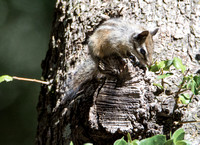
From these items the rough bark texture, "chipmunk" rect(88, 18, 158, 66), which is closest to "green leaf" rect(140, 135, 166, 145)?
the rough bark texture

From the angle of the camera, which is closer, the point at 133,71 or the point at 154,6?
the point at 133,71

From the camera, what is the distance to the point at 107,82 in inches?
78.2

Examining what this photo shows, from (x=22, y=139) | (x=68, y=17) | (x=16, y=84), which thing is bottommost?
(x=22, y=139)

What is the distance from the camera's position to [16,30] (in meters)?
7.00

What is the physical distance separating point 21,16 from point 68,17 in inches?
180

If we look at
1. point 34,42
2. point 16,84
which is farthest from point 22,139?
point 34,42

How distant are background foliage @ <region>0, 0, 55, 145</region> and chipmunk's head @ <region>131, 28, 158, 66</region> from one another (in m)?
3.18

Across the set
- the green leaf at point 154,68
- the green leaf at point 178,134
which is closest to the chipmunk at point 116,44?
the green leaf at point 154,68

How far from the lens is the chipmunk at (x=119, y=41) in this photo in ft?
8.73

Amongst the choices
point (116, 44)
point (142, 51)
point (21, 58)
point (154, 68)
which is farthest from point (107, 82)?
point (21, 58)

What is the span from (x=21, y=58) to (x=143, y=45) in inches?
182

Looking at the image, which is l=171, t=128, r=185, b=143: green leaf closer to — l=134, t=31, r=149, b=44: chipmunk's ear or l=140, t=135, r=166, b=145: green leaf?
l=140, t=135, r=166, b=145: green leaf

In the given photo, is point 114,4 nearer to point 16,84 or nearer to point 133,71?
point 133,71

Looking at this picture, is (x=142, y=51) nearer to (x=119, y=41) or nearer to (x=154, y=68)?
(x=119, y=41)
